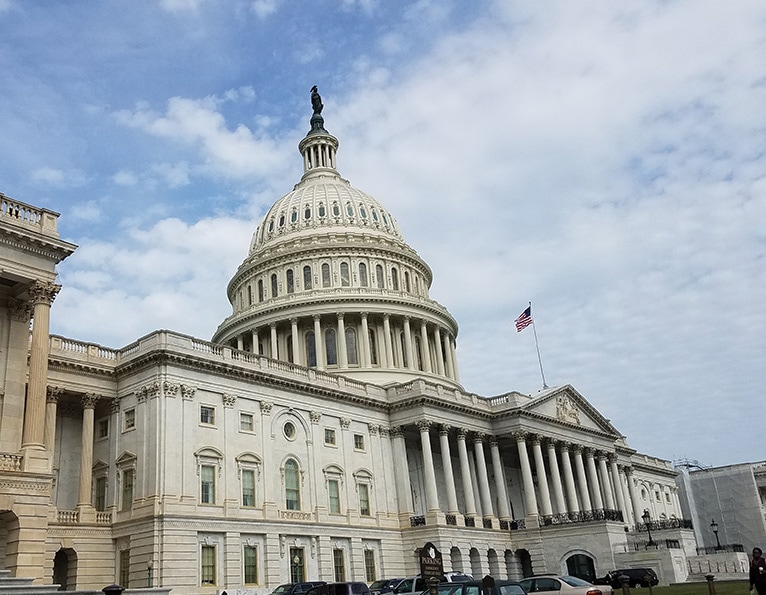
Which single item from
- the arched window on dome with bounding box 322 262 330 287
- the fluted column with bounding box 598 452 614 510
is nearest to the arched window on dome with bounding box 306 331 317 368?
the arched window on dome with bounding box 322 262 330 287

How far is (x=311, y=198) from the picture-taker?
93000mm

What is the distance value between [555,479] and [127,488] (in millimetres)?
38947

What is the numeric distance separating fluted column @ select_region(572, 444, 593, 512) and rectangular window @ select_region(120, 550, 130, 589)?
4446cm

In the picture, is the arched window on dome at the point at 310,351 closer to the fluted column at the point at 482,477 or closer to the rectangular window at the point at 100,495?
the fluted column at the point at 482,477

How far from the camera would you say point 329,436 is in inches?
2334

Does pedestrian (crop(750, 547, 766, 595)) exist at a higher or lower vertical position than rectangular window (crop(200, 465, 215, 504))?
lower

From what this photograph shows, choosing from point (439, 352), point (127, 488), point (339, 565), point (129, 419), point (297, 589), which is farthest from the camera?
point (439, 352)

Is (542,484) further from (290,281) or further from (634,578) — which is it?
(290,281)

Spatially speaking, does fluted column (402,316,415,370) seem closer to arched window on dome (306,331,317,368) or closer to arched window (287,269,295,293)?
arched window on dome (306,331,317,368)

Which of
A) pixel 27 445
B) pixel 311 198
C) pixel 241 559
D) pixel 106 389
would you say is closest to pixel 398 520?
pixel 241 559

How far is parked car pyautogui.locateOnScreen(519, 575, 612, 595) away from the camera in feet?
92.5

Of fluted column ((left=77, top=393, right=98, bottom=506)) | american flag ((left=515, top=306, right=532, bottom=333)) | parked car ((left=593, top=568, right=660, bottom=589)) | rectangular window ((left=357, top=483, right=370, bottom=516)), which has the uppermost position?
american flag ((left=515, top=306, right=532, bottom=333))

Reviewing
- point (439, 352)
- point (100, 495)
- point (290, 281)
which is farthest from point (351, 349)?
point (100, 495)

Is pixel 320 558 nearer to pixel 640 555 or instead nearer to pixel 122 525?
pixel 122 525
